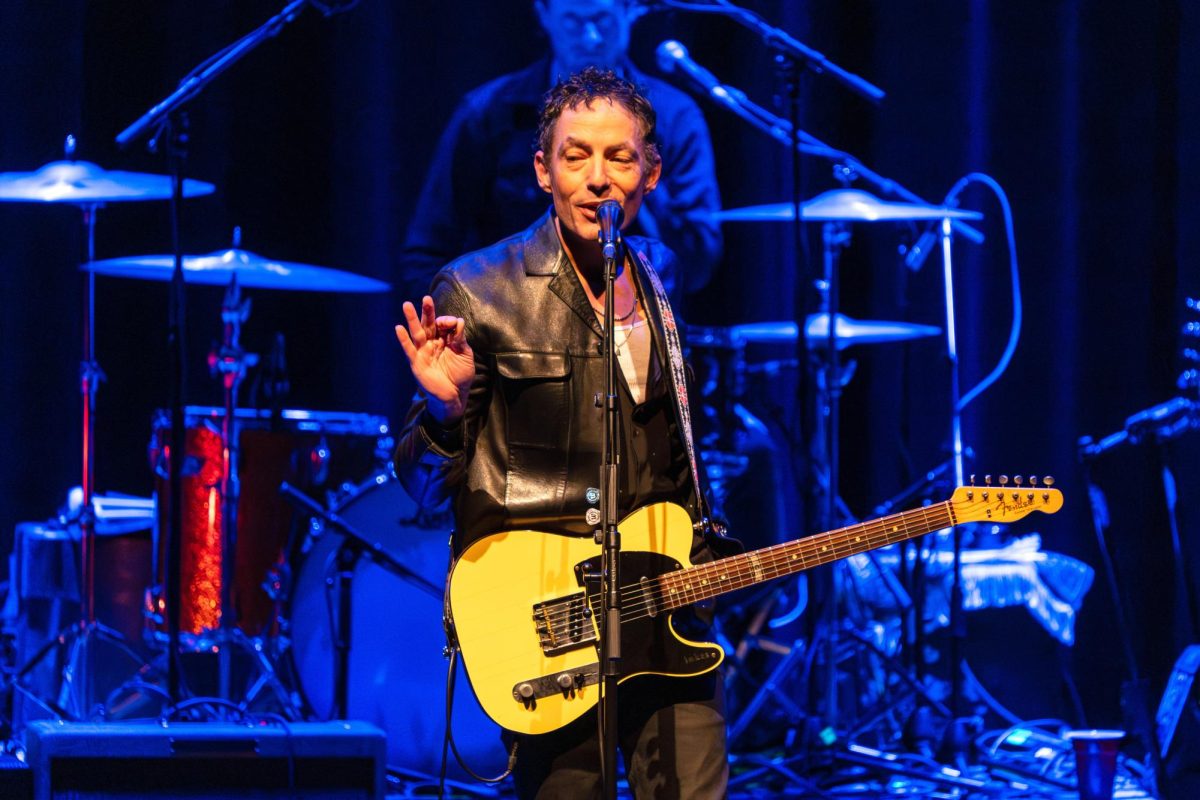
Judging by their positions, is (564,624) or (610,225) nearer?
(610,225)

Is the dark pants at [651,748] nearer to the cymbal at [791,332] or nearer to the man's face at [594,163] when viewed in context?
the man's face at [594,163]

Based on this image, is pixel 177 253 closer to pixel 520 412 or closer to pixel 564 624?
pixel 520 412

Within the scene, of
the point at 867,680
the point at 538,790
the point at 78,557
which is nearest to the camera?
the point at 538,790

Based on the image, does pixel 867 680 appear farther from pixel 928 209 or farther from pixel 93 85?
pixel 93 85

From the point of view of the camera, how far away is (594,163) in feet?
9.14

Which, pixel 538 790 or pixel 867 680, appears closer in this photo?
pixel 538 790

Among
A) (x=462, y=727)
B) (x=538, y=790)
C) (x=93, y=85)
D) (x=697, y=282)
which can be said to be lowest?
(x=462, y=727)

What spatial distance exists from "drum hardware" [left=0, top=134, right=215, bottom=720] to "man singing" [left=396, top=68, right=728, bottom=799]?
2720 millimetres

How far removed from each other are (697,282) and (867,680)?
5.59 ft

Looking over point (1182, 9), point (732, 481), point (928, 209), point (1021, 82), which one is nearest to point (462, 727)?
point (732, 481)

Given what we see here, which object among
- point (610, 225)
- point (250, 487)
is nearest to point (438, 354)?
point (610, 225)

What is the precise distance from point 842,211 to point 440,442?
309 cm

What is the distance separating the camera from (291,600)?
5297 millimetres

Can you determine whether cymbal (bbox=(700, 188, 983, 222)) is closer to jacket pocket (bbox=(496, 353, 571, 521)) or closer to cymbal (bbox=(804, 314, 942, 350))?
cymbal (bbox=(804, 314, 942, 350))
